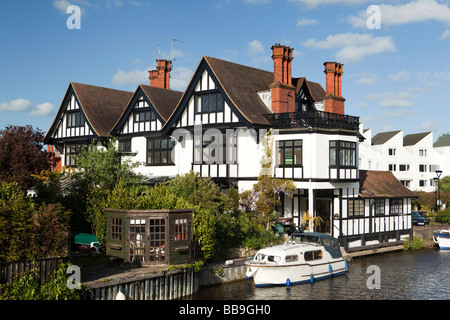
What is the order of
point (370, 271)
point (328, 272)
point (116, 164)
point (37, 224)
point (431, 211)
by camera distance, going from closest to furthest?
1. point (37, 224)
2. point (328, 272)
3. point (370, 271)
4. point (116, 164)
5. point (431, 211)

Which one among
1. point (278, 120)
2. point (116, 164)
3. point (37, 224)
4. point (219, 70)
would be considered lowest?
point (37, 224)

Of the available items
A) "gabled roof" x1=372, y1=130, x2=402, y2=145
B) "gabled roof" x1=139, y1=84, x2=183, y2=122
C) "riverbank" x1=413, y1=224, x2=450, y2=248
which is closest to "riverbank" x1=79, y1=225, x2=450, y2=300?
"gabled roof" x1=139, y1=84, x2=183, y2=122

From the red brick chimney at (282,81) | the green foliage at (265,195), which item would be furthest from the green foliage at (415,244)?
the red brick chimney at (282,81)

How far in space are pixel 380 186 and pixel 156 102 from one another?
1934cm

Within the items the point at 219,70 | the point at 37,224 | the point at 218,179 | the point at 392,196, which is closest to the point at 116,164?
the point at 218,179

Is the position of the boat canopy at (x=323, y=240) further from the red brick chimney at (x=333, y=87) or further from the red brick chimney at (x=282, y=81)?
the red brick chimney at (x=333, y=87)

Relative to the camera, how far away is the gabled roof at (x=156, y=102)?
4162cm

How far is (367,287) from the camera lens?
26609 millimetres

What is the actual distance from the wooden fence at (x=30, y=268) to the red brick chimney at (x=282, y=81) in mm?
21878

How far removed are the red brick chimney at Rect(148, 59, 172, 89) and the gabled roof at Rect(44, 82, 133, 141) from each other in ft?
12.2

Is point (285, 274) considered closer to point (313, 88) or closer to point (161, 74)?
point (313, 88)

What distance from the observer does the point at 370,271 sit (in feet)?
102
